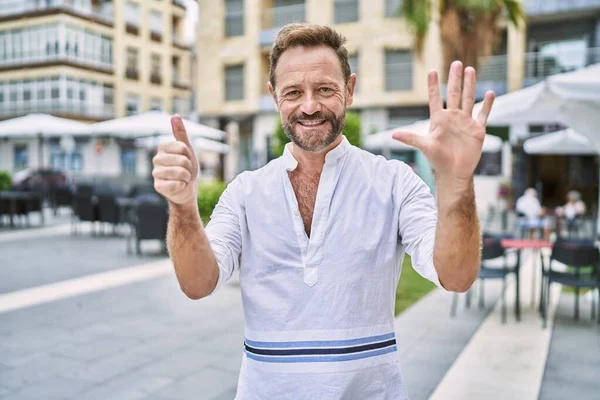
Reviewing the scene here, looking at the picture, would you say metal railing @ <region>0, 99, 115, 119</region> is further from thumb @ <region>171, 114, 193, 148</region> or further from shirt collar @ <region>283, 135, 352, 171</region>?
thumb @ <region>171, 114, 193, 148</region>

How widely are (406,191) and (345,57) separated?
459mm

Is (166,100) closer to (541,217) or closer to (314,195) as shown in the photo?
(541,217)

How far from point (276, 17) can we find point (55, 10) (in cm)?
1463

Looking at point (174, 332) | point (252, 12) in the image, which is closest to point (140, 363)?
point (174, 332)

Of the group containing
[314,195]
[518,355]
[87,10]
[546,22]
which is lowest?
[518,355]

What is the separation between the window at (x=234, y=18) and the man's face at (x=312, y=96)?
949 inches

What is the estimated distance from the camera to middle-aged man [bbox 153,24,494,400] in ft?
4.40

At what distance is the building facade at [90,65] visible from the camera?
26.7 feet

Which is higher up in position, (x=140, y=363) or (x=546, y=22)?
(x=546, y=22)

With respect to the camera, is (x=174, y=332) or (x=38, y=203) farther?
(x=38, y=203)

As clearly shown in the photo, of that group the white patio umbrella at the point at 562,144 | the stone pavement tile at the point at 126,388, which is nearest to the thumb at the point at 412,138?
the stone pavement tile at the point at 126,388

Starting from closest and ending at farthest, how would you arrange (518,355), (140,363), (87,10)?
(140,363), (518,355), (87,10)

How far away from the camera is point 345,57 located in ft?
5.59

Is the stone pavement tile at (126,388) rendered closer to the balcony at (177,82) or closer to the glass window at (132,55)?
the glass window at (132,55)
